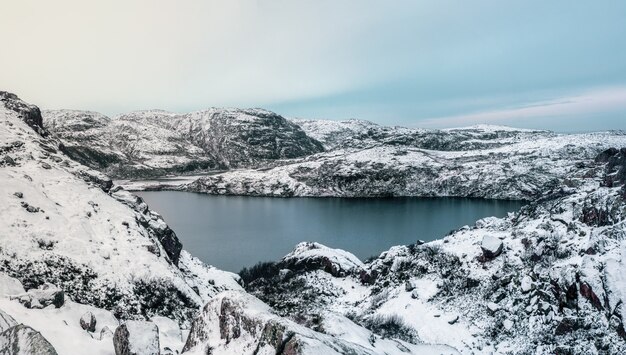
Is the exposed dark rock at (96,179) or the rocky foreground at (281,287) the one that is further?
the exposed dark rock at (96,179)

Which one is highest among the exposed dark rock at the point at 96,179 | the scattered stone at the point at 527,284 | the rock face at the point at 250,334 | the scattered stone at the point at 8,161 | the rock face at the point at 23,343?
the scattered stone at the point at 8,161

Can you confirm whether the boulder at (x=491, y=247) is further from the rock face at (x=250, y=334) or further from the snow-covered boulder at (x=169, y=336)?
the snow-covered boulder at (x=169, y=336)

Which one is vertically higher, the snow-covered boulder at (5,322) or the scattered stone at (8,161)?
the scattered stone at (8,161)

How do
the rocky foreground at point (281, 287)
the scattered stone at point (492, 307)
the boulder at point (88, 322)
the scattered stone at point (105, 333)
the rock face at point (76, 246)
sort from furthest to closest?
the scattered stone at point (492, 307) < the rock face at point (76, 246) < the boulder at point (88, 322) < the scattered stone at point (105, 333) < the rocky foreground at point (281, 287)

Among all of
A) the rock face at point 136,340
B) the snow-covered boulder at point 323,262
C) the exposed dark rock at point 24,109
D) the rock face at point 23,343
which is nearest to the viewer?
the rock face at point 23,343

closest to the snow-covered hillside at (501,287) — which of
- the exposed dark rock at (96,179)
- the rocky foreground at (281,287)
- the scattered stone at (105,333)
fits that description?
the rocky foreground at (281,287)
